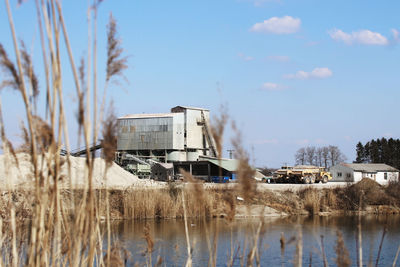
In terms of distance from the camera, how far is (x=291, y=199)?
107 ft

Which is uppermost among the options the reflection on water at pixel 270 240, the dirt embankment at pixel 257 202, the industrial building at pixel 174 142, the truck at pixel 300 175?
the industrial building at pixel 174 142

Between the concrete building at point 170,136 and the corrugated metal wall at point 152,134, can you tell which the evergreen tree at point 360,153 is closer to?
the concrete building at point 170,136

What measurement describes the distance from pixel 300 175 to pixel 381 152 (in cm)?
3831

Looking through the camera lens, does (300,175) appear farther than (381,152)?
No

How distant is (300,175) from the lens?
42.1 metres

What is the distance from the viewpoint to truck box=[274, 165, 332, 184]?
138 feet

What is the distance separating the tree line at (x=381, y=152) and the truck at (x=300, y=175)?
31302 millimetres

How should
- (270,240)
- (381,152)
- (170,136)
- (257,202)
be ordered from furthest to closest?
(381,152)
(170,136)
(257,202)
(270,240)

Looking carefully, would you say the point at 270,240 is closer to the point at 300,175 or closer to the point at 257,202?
the point at 257,202

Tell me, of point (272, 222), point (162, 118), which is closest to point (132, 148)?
point (162, 118)

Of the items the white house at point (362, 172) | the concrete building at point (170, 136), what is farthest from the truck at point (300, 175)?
the white house at point (362, 172)

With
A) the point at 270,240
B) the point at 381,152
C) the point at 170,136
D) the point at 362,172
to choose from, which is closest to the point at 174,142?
the point at 170,136

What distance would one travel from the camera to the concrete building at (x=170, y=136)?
1901 inches

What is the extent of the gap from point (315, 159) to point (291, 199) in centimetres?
5599
